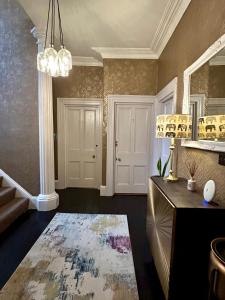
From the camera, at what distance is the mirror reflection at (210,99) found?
52.4 inches

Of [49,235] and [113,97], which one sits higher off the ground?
[113,97]

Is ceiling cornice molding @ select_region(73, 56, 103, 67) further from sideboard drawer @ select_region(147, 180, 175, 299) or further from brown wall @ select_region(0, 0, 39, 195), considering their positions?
sideboard drawer @ select_region(147, 180, 175, 299)

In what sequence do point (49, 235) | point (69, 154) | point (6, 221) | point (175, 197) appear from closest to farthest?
point (175, 197), point (49, 235), point (6, 221), point (69, 154)

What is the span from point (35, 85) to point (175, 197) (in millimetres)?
2943

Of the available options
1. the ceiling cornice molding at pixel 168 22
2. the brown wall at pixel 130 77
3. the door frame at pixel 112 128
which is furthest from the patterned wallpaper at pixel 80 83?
the ceiling cornice molding at pixel 168 22

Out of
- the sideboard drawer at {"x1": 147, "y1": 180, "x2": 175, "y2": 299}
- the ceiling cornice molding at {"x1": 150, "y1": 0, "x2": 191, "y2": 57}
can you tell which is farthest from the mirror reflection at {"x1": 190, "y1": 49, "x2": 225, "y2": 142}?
the ceiling cornice molding at {"x1": 150, "y1": 0, "x2": 191, "y2": 57}

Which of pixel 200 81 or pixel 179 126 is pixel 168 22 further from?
pixel 179 126

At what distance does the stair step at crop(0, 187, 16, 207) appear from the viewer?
3.07 metres

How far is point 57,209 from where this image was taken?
3.44m

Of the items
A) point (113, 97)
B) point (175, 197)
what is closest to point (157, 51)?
point (113, 97)

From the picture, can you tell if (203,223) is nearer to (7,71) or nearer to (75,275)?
(75,275)

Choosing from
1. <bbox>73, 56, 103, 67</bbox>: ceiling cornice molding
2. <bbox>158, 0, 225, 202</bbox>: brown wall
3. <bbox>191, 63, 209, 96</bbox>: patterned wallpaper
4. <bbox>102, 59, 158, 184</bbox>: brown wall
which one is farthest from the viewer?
<bbox>73, 56, 103, 67</bbox>: ceiling cornice molding

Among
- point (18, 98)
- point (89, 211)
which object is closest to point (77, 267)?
point (89, 211)

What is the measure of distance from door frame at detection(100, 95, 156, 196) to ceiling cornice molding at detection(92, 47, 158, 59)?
0.78m
